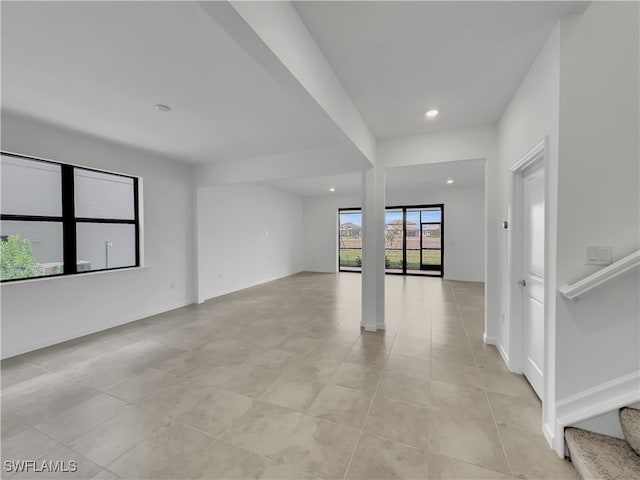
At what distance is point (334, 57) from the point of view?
6.47ft

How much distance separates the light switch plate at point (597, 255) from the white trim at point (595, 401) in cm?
64

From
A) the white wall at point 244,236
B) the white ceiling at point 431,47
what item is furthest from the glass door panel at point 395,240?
the white ceiling at point 431,47

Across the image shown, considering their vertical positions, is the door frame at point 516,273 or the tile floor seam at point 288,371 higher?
the door frame at point 516,273

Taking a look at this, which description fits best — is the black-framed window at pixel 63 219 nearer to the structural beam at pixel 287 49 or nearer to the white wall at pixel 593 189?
the structural beam at pixel 287 49

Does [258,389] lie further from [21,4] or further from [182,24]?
[21,4]

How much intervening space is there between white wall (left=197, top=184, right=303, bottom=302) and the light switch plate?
18.0 feet

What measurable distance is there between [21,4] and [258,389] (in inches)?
120

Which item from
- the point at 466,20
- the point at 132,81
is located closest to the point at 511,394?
the point at 466,20

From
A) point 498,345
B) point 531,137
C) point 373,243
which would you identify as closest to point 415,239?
point 373,243

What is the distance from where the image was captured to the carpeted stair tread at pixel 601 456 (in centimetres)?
130

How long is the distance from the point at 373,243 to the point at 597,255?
2.32 metres

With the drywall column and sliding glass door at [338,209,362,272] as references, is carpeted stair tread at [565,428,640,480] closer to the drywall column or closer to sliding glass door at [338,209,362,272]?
the drywall column

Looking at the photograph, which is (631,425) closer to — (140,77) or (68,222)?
(140,77)

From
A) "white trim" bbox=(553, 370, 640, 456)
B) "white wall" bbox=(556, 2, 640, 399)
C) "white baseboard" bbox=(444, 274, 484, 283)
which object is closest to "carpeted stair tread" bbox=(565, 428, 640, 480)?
"white trim" bbox=(553, 370, 640, 456)
